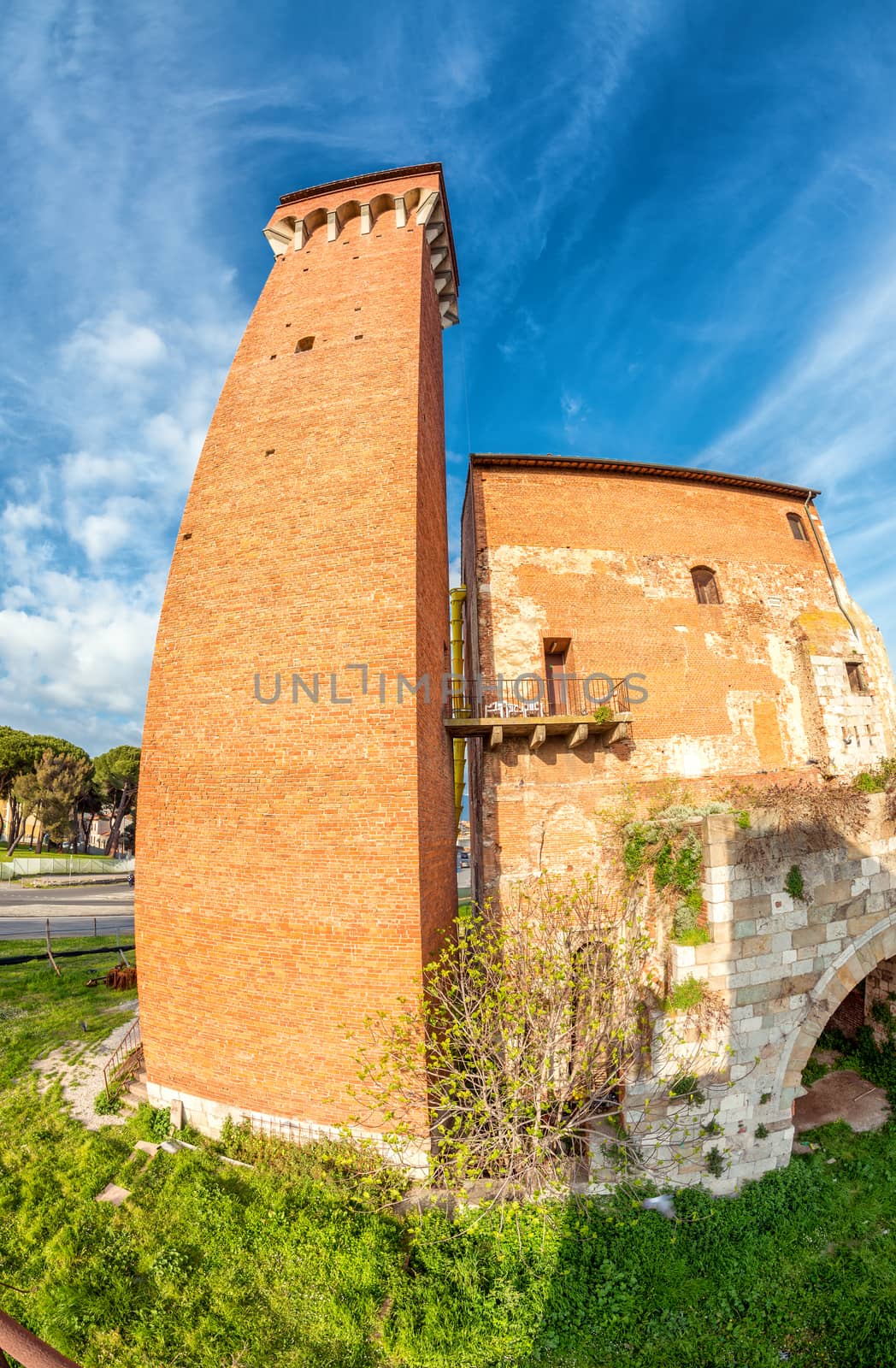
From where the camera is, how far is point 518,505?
1189cm

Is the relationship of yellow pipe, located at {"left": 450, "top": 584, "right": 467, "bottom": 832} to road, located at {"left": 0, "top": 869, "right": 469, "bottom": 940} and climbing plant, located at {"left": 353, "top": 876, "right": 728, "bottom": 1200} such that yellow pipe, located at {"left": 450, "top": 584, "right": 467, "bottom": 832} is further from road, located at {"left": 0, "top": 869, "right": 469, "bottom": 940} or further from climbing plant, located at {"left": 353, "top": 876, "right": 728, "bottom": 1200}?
road, located at {"left": 0, "top": 869, "right": 469, "bottom": 940}

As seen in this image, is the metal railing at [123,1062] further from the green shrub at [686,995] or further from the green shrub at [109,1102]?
the green shrub at [686,995]

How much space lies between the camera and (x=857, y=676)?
1292 cm

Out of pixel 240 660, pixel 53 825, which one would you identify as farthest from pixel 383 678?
pixel 53 825

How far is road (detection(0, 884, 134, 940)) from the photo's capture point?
60.8 feet

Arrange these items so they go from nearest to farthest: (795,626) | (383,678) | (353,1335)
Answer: (353,1335)
(383,678)
(795,626)

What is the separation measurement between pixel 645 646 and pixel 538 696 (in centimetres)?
303

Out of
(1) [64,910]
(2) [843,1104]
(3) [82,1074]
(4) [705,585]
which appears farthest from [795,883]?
(1) [64,910]

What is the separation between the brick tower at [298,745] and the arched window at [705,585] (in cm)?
703

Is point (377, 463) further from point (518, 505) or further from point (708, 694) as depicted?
point (708, 694)

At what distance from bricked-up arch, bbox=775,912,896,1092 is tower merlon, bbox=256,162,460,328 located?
52.1 feet

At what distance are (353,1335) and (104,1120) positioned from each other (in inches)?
188

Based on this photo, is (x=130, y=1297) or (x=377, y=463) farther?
(x=377, y=463)

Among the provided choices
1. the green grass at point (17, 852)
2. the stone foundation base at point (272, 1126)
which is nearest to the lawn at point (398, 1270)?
the stone foundation base at point (272, 1126)
